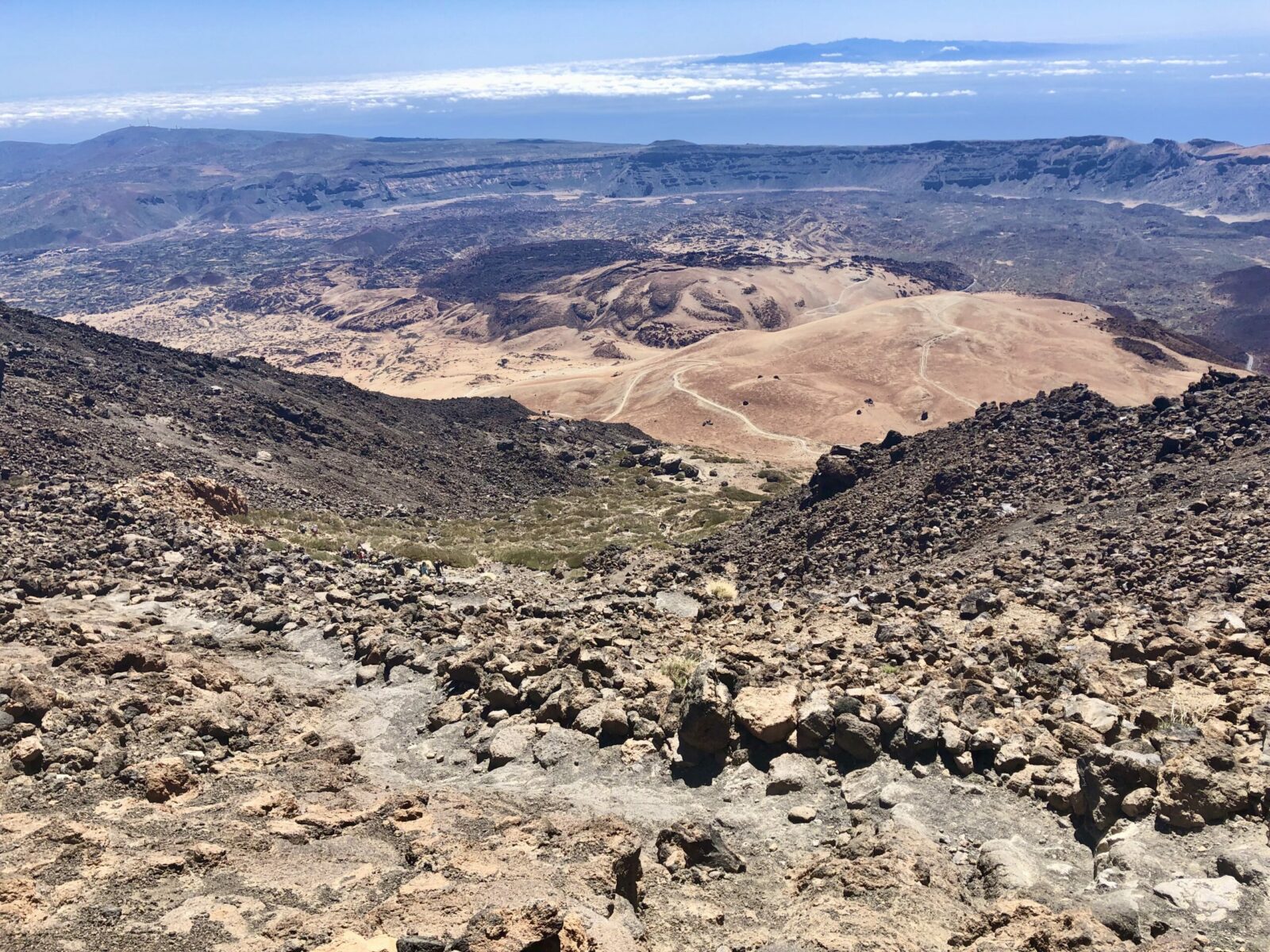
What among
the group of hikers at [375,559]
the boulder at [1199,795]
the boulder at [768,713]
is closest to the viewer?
the boulder at [1199,795]

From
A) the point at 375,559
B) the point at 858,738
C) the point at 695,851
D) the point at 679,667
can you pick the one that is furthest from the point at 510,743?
the point at 375,559

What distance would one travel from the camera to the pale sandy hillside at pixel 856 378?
67062 mm

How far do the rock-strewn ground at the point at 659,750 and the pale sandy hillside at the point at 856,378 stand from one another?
42.1 metres

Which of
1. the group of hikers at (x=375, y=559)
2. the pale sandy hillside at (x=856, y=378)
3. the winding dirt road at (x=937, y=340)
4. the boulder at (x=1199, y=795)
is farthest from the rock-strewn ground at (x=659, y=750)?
the winding dirt road at (x=937, y=340)

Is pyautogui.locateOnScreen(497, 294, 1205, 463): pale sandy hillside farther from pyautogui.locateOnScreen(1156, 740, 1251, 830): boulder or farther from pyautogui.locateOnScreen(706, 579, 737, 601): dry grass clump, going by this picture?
pyautogui.locateOnScreen(1156, 740, 1251, 830): boulder

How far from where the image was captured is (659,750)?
11500mm

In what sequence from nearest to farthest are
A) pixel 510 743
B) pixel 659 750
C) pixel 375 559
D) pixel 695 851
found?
pixel 695 851 → pixel 659 750 → pixel 510 743 → pixel 375 559

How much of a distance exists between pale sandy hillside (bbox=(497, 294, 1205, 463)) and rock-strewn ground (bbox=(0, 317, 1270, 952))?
42.1m

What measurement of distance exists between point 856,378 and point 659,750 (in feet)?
222

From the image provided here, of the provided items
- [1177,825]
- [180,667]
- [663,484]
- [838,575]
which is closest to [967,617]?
[838,575]

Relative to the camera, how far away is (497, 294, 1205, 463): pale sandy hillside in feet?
220

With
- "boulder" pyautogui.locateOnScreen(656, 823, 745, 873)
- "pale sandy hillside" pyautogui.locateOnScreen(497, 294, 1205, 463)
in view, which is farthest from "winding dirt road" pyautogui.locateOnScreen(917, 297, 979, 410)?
"boulder" pyautogui.locateOnScreen(656, 823, 745, 873)

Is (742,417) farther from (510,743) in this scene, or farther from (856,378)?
(510,743)

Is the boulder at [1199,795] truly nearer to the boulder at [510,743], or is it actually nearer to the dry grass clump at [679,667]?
the dry grass clump at [679,667]
